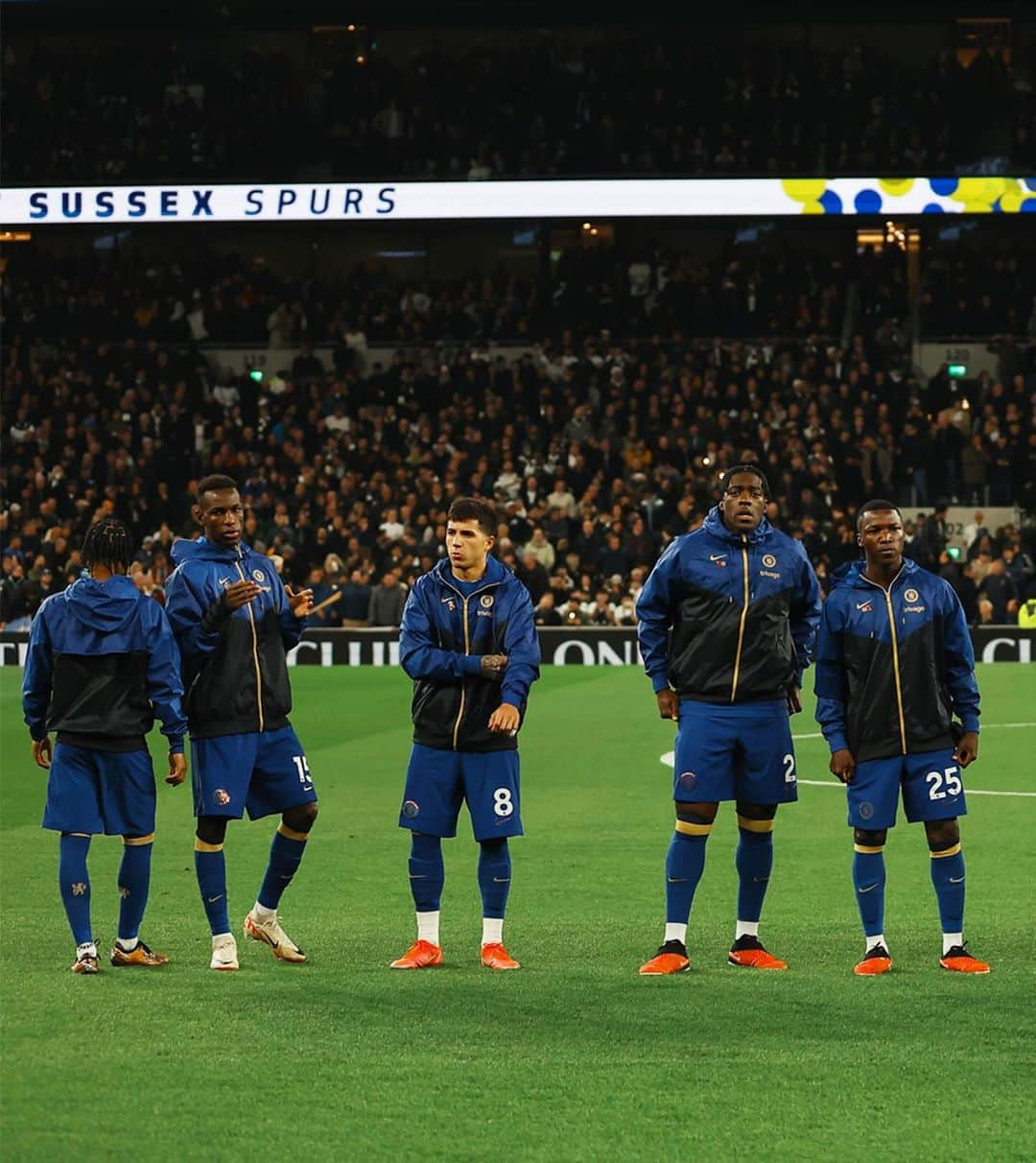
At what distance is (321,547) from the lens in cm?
2947

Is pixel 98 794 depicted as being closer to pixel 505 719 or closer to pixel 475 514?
pixel 505 719

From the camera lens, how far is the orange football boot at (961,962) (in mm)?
7918

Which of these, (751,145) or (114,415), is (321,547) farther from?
(751,145)

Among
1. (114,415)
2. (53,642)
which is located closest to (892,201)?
(114,415)

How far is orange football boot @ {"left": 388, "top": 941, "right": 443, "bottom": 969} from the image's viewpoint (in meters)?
8.09

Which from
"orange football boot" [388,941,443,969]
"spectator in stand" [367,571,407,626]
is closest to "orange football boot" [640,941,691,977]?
"orange football boot" [388,941,443,969]

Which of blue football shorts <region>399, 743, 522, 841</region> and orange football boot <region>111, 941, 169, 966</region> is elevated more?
blue football shorts <region>399, 743, 522, 841</region>

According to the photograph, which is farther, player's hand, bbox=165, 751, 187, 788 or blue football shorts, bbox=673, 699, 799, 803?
blue football shorts, bbox=673, 699, 799, 803

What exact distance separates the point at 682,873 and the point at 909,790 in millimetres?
1023

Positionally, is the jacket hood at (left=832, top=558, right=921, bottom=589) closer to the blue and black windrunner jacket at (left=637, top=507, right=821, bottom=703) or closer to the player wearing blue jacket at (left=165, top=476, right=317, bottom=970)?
the blue and black windrunner jacket at (left=637, top=507, right=821, bottom=703)

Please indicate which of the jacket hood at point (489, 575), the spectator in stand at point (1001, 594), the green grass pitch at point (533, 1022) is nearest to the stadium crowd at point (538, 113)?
the spectator in stand at point (1001, 594)

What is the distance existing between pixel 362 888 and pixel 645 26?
3014 cm

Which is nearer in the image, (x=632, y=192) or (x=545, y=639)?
(x=545, y=639)

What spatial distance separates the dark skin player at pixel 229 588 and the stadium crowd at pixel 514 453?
18534mm
